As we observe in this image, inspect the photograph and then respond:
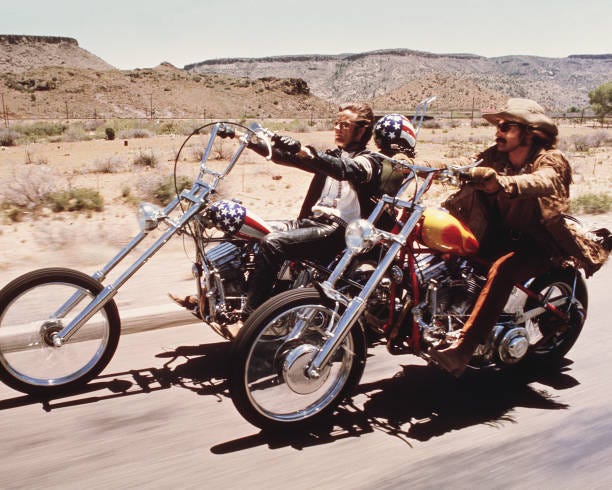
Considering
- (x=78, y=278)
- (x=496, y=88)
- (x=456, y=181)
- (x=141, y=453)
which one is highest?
(x=496, y=88)

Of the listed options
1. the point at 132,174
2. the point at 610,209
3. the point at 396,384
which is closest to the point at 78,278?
the point at 396,384

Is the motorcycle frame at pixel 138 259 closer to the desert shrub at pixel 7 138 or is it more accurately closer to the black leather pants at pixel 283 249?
the black leather pants at pixel 283 249

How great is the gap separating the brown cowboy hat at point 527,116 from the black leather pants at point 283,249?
1.22m

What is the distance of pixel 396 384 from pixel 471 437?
0.77 m

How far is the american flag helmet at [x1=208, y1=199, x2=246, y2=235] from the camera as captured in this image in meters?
4.00

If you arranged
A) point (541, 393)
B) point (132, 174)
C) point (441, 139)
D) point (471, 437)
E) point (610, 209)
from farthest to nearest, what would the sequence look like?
point (441, 139), point (132, 174), point (610, 209), point (541, 393), point (471, 437)

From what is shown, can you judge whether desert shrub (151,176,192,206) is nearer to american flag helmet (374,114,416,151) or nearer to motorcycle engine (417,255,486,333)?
american flag helmet (374,114,416,151)

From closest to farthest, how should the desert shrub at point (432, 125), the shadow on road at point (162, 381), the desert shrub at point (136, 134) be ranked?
the shadow on road at point (162, 381) < the desert shrub at point (136, 134) < the desert shrub at point (432, 125)

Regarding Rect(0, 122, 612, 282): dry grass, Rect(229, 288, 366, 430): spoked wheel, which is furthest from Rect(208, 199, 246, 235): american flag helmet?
Rect(0, 122, 612, 282): dry grass

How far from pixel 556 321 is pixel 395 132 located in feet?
→ 5.35

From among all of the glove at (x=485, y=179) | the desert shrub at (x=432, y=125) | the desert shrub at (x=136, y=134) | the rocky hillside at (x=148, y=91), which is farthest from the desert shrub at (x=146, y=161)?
the rocky hillside at (x=148, y=91)

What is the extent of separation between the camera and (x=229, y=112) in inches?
3132

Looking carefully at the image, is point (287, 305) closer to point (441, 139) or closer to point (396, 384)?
point (396, 384)

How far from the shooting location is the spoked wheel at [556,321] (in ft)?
14.0
